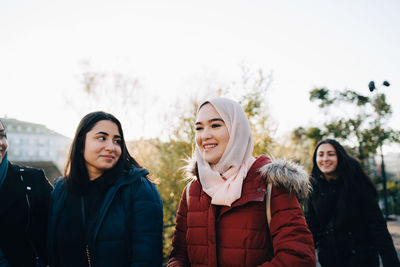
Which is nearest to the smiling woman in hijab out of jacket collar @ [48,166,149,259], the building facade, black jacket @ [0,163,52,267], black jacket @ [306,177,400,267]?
jacket collar @ [48,166,149,259]

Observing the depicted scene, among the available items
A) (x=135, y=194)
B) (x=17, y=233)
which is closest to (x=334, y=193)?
(x=135, y=194)

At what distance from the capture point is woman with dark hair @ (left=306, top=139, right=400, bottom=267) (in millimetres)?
2686

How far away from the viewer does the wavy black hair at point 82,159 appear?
218cm

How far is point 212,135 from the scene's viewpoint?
196cm

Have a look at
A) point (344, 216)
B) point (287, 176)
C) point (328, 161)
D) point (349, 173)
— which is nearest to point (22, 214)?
point (287, 176)

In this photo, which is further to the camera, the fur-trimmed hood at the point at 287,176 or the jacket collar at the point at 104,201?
the jacket collar at the point at 104,201

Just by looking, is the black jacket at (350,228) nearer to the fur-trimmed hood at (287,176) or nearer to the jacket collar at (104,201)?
the fur-trimmed hood at (287,176)

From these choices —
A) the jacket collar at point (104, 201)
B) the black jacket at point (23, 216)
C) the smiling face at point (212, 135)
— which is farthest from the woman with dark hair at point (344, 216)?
the black jacket at point (23, 216)

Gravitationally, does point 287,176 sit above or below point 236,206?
above

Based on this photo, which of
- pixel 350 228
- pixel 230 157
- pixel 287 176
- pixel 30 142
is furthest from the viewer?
pixel 30 142

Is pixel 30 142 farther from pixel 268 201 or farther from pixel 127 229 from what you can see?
pixel 268 201

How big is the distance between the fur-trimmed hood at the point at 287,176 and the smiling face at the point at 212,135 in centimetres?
33

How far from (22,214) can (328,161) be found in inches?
122

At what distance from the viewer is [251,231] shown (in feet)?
5.53
